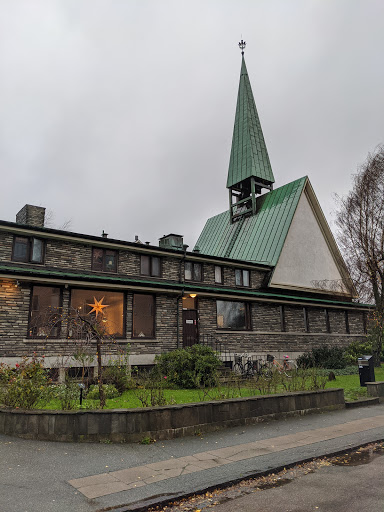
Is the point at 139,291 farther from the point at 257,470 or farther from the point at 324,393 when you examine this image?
the point at 257,470

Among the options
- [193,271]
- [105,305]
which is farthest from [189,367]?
[193,271]

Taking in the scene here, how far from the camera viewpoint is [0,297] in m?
15.0

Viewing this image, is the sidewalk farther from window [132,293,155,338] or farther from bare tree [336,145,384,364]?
bare tree [336,145,384,364]

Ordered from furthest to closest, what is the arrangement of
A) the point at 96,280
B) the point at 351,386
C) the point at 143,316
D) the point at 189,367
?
1. the point at 143,316
2. the point at 96,280
3. the point at 351,386
4. the point at 189,367

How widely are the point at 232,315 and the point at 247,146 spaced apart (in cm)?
1809

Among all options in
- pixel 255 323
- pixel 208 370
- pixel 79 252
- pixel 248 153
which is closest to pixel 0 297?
pixel 79 252

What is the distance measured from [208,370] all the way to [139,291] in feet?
18.0

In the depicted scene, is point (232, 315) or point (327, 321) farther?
point (327, 321)

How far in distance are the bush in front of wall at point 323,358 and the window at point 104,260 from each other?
12275 millimetres

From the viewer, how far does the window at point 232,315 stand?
21.2 m

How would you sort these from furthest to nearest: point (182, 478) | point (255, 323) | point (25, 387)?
point (255, 323), point (25, 387), point (182, 478)

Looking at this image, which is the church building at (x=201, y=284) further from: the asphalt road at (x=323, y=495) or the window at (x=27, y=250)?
the asphalt road at (x=323, y=495)

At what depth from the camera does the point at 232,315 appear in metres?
21.7

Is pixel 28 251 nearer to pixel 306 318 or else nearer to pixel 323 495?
pixel 323 495
